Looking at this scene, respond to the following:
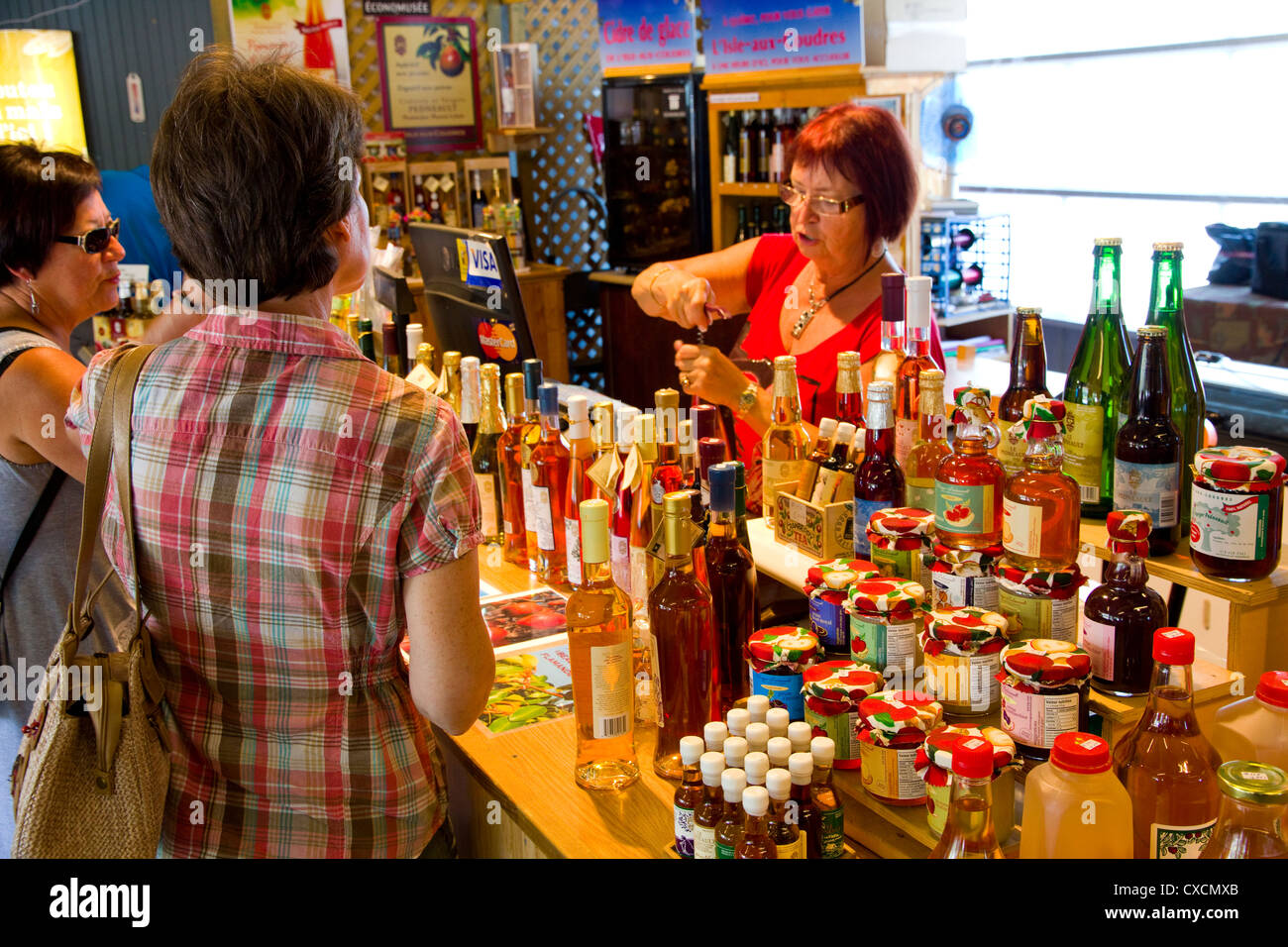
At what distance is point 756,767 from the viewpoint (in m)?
1.15

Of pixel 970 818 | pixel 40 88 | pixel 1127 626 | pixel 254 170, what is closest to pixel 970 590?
pixel 1127 626

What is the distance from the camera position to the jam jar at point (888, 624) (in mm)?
1394

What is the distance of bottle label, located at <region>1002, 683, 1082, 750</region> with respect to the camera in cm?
127

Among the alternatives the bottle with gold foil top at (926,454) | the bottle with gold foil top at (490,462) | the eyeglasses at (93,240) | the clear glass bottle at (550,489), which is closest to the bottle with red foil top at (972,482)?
the bottle with gold foil top at (926,454)

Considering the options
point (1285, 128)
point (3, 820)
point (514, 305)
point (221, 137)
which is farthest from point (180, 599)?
point (1285, 128)

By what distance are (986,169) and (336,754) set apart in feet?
18.1

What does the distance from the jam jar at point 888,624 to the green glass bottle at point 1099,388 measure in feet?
1.20

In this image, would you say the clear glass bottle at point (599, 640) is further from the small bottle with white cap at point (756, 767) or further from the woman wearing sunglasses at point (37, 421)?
the woman wearing sunglasses at point (37, 421)

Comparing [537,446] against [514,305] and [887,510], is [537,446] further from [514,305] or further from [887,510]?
[887,510]

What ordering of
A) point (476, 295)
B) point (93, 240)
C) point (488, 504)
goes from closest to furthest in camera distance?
point (93, 240) → point (488, 504) → point (476, 295)

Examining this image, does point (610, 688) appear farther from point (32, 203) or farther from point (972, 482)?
point (32, 203)

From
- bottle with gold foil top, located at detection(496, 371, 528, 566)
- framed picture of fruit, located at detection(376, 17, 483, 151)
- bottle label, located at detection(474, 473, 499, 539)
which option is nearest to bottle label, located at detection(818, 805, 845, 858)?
bottle with gold foil top, located at detection(496, 371, 528, 566)

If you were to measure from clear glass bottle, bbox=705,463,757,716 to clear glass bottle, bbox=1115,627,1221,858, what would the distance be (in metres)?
0.53

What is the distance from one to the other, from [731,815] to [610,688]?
0.31 m
